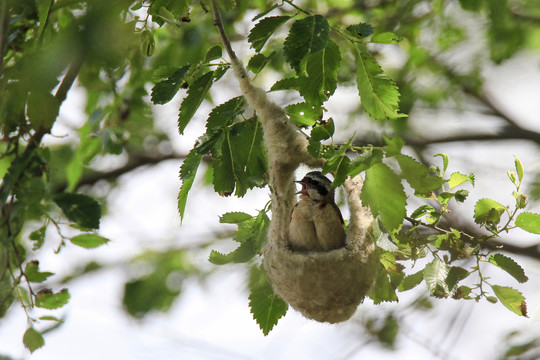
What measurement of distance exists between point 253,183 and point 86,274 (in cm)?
416

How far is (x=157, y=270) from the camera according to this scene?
5500 mm

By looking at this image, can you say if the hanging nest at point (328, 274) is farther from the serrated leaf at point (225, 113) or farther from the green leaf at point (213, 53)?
the green leaf at point (213, 53)

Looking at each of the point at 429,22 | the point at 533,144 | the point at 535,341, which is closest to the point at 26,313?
the point at 535,341

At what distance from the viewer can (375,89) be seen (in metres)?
1.99

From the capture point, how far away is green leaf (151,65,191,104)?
212 cm

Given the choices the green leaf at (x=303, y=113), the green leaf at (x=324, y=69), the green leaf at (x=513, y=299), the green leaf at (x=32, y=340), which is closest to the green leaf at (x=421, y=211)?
the green leaf at (x=513, y=299)

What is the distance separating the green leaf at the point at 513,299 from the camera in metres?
2.25

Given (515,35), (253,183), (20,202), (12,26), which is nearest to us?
(253,183)

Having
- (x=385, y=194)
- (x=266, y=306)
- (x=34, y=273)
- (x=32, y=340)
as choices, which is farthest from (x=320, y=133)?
(x=32, y=340)

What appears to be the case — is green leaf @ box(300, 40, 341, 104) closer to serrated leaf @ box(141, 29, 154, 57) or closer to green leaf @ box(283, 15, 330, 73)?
green leaf @ box(283, 15, 330, 73)

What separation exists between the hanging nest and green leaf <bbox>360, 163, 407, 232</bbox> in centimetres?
67

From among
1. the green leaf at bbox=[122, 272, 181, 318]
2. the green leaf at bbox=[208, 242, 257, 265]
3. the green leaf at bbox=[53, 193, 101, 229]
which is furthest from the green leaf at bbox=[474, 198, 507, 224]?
the green leaf at bbox=[122, 272, 181, 318]

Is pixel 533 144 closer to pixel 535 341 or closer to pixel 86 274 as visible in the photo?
pixel 535 341

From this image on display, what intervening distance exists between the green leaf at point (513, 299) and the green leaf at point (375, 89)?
786 mm
